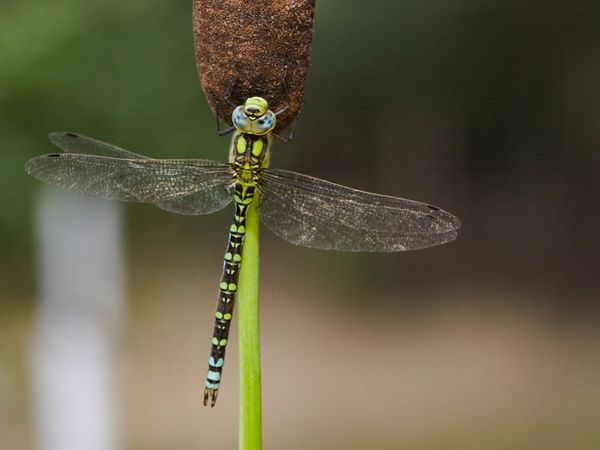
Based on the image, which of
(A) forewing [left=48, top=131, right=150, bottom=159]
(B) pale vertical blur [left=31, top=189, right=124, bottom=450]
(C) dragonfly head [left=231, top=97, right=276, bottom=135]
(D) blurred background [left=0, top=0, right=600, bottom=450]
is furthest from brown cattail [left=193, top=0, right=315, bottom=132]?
(D) blurred background [left=0, top=0, right=600, bottom=450]

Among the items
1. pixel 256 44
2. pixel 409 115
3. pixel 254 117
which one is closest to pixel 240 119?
pixel 254 117

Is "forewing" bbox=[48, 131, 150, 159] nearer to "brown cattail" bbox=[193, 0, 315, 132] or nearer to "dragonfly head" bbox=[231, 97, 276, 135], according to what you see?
"dragonfly head" bbox=[231, 97, 276, 135]

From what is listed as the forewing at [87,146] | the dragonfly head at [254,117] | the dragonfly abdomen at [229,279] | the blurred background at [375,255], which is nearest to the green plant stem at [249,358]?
the dragonfly head at [254,117]

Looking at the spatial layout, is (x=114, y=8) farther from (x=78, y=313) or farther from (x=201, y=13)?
(x=201, y=13)

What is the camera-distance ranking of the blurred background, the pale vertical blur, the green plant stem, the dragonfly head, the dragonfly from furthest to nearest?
the blurred background → the pale vertical blur → the dragonfly → the dragonfly head → the green plant stem

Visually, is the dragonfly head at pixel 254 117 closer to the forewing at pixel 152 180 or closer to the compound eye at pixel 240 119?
the compound eye at pixel 240 119
